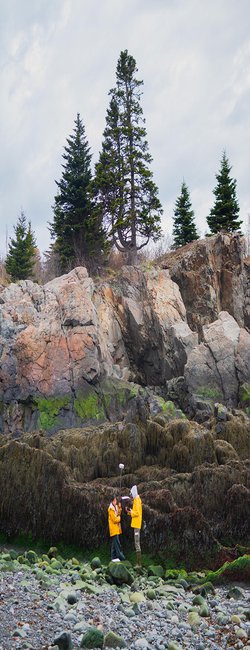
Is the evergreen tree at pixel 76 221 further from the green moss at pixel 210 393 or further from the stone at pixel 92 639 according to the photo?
the stone at pixel 92 639

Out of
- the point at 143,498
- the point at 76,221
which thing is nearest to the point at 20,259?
the point at 76,221

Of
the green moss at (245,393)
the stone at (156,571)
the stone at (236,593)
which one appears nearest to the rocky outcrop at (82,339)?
the green moss at (245,393)

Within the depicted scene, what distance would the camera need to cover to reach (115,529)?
1412 centimetres

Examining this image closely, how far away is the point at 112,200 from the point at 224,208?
10.3 metres

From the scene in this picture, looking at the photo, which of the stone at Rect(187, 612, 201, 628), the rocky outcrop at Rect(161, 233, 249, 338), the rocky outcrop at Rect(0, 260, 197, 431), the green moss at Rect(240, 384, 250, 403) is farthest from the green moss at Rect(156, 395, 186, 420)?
the stone at Rect(187, 612, 201, 628)

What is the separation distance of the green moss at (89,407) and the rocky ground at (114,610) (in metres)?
18.2

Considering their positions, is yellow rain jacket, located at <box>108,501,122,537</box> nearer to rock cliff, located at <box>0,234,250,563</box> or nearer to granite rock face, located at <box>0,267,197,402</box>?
rock cliff, located at <box>0,234,250,563</box>

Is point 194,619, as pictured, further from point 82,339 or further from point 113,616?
point 82,339

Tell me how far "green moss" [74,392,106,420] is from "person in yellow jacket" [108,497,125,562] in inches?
661

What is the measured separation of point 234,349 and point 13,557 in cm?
2278

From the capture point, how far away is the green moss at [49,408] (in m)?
30.7

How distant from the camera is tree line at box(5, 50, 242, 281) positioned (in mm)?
43625

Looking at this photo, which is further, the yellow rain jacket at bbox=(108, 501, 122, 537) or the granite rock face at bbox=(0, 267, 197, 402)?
the granite rock face at bbox=(0, 267, 197, 402)

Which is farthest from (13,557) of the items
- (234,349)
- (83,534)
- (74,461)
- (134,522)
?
(234,349)
